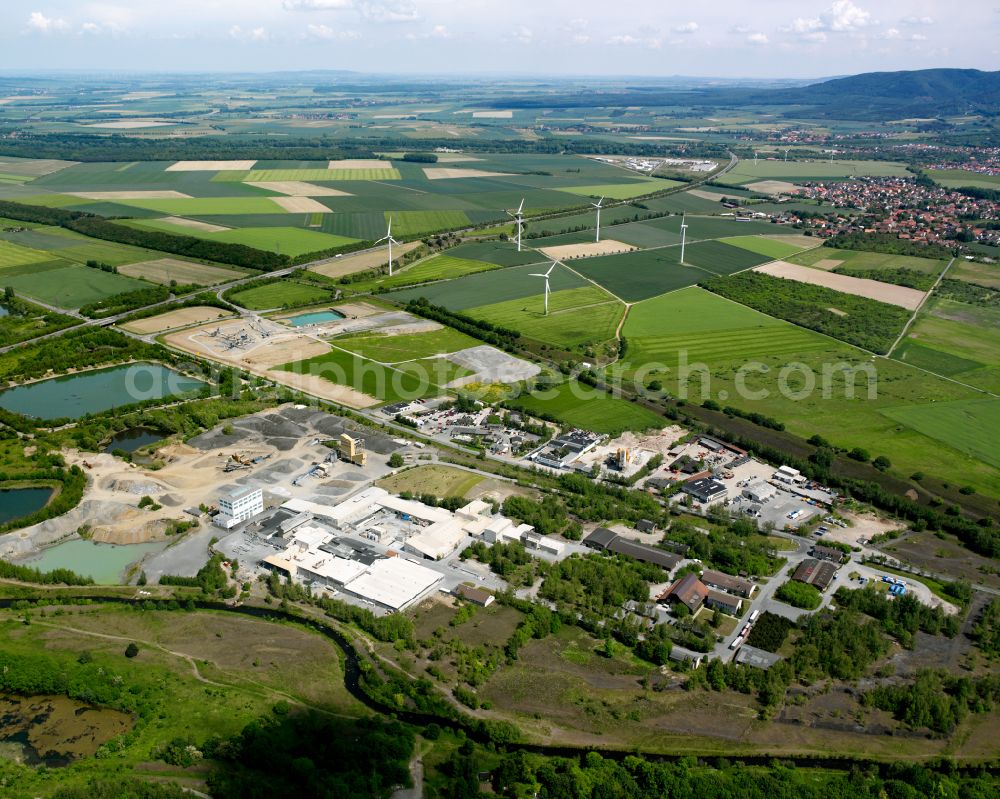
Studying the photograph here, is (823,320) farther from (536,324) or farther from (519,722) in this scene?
(519,722)

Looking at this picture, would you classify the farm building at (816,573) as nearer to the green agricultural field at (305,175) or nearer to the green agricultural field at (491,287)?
the green agricultural field at (491,287)

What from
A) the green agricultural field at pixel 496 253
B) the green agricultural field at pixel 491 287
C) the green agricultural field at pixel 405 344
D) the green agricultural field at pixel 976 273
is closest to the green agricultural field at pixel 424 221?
the green agricultural field at pixel 496 253

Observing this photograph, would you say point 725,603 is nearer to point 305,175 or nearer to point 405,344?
point 405,344

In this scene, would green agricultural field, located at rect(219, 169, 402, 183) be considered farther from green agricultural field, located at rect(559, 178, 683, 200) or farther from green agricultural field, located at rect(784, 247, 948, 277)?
green agricultural field, located at rect(784, 247, 948, 277)

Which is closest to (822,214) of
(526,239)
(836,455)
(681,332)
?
(526,239)

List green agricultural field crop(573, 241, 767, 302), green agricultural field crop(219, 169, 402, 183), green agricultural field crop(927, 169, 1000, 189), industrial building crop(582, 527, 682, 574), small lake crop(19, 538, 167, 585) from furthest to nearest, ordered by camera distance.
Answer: green agricultural field crop(927, 169, 1000, 189) → green agricultural field crop(219, 169, 402, 183) → green agricultural field crop(573, 241, 767, 302) → industrial building crop(582, 527, 682, 574) → small lake crop(19, 538, 167, 585)

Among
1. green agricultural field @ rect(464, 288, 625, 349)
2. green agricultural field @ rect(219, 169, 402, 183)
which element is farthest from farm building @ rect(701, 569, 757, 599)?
green agricultural field @ rect(219, 169, 402, 183)
